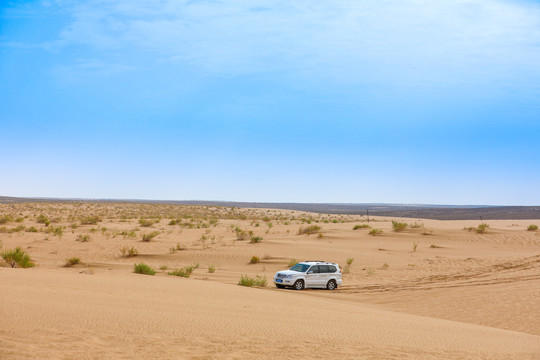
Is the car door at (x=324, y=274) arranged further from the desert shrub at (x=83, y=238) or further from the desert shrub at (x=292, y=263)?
the desert shrub at (x=83, y=238)

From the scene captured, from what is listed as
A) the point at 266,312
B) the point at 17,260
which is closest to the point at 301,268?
the point at 266,312

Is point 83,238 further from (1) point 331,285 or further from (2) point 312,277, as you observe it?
(1) point 331,285

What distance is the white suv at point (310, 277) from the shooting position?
22.2m

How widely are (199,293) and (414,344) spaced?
7146 mm

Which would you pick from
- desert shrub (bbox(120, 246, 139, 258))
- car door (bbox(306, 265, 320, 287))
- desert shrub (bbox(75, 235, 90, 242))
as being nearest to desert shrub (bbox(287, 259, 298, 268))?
car door (bbox(306, 265, 320, 287))

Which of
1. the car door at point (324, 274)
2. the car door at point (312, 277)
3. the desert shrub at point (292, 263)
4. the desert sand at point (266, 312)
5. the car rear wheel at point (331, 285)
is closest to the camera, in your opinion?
the desert sand at point (266, 312)

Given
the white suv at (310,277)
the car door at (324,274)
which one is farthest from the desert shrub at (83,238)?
the car door at (324,274)

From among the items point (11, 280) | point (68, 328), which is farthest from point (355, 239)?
point (68, 328)

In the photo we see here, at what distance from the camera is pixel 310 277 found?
22.7 metres

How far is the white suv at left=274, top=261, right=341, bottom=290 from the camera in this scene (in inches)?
875

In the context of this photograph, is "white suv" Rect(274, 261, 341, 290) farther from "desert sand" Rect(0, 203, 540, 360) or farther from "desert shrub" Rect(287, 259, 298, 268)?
"desert shrub" Rect(287, 259, 298, 268)

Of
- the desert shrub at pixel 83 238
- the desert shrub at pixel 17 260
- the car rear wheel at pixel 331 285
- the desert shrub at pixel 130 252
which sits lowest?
the car rear wheel at pixel 331 285

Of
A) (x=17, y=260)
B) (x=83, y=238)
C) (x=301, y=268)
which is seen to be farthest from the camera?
(x=83, y=238)

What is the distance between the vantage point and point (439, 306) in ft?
59.1
